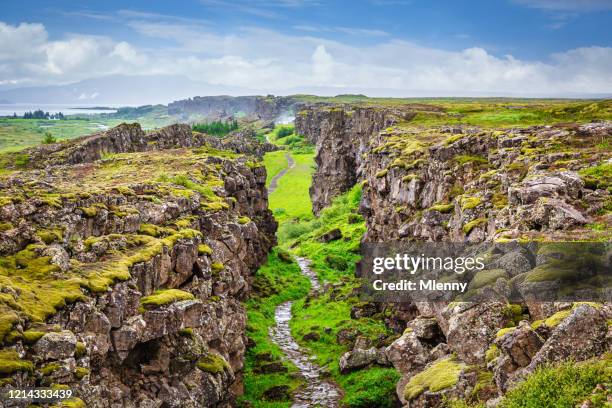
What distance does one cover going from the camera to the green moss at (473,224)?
51.3 meters

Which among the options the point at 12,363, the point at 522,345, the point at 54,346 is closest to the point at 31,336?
the point at 54,346

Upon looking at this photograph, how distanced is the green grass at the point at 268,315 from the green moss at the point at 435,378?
83.0 ft

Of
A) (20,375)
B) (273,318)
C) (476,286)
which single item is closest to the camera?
(20,375)

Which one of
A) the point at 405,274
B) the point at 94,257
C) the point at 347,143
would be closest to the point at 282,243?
the point at 347,143

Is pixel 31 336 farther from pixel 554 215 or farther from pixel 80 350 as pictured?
pixel 554 215

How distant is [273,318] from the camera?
8862 centimetres

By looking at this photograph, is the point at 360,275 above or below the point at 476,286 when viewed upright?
below

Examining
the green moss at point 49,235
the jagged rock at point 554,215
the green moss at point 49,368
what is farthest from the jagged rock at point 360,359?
the green moss at point 49,368

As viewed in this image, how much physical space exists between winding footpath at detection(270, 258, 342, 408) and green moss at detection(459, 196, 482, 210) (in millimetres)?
23611

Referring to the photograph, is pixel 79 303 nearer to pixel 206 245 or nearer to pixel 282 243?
pixel 206 245

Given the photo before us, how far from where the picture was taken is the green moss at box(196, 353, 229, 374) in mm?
43344

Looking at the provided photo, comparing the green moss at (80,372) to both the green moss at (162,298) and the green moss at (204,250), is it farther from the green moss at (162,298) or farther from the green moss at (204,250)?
the green moss at (204,250)

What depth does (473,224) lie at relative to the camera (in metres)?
51.8

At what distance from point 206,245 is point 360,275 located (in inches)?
2262
